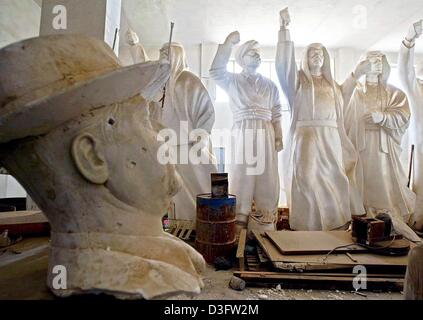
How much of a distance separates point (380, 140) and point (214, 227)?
2.72m

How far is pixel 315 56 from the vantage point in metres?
2.96

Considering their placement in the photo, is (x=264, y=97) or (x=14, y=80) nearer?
(x=14, y=80)

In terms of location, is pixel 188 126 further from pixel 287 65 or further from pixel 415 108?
pixel 415 108

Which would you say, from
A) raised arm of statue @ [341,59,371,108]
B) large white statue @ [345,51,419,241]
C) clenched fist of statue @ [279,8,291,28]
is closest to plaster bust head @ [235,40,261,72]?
clenched fist of statue @ [279,8,291,28]

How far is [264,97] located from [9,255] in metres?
2.62

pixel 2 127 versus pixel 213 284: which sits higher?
pixel 2 127

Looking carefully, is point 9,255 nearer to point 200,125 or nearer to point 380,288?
point 200,125

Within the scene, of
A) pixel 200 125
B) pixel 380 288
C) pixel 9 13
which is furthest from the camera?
pixel 200 125

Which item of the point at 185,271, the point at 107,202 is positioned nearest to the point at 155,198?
the point at 107,202

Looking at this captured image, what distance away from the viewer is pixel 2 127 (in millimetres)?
672

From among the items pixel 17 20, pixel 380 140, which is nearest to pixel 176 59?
pixel 17 20

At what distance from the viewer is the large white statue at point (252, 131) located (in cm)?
273

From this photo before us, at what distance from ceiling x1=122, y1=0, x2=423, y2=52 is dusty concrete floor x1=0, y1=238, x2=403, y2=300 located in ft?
11.9

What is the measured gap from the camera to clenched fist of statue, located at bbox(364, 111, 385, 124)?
3.17 metres
